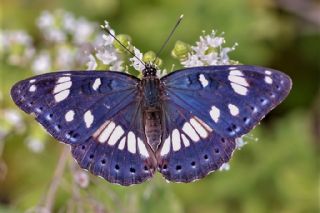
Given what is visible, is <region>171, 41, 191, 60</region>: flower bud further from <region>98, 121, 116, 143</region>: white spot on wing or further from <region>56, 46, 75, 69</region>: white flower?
<region>56, 46, 75, 69</region>: white flower

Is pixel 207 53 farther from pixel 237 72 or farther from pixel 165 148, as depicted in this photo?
pixel 165 148

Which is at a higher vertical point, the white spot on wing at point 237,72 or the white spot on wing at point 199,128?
the white spot on wing at point 237,72

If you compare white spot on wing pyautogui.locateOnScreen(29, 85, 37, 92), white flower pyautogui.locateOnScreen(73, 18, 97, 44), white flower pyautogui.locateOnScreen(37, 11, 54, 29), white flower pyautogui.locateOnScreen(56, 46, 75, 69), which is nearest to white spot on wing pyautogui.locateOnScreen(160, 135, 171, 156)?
white spot on wing pyautogui.locateOnScreen(29, 85, 37, 92)

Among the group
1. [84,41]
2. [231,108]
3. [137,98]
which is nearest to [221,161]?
[231,108]

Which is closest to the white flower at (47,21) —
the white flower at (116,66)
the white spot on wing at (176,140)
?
the white flower at (116,66)

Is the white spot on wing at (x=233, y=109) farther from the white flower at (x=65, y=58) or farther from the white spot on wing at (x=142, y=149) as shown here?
the white flower at (x=65, y=58)

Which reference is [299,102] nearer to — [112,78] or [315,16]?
[315,16]

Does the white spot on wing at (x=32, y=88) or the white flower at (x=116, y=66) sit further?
the white flower at (x=116, y=66)
